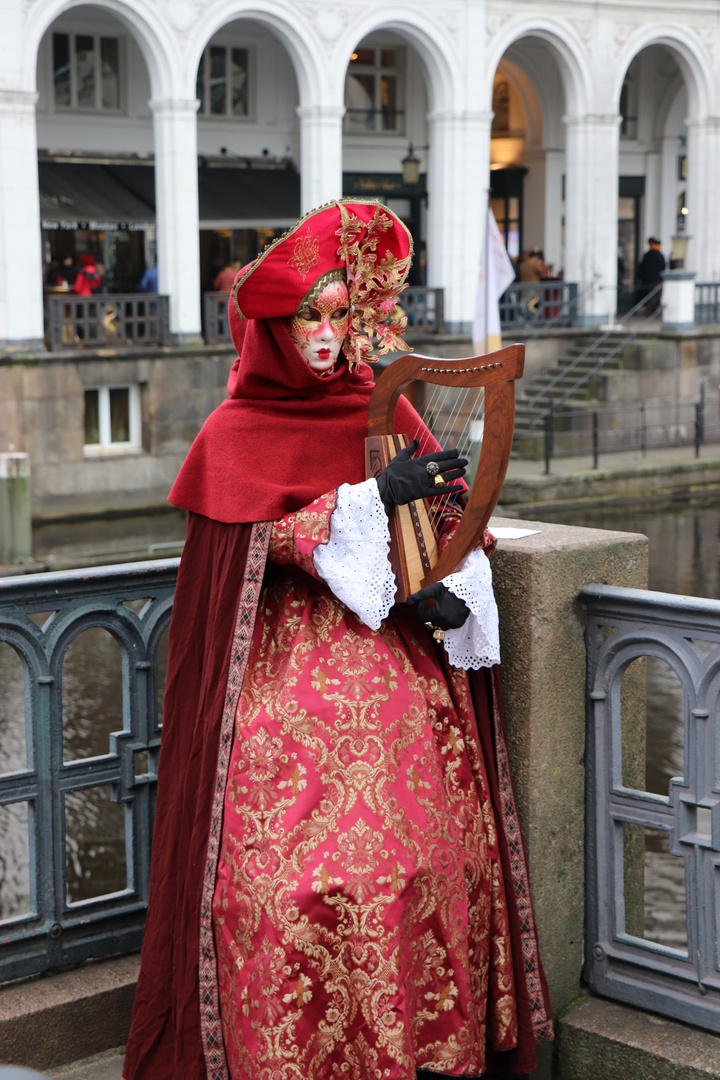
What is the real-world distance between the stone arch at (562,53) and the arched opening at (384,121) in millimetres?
3072

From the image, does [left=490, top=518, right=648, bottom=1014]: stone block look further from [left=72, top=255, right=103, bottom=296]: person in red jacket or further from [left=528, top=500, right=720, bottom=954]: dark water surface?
[left=72, top=255, right=103, bottom=296]: person in red jacket

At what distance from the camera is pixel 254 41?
Result: 22922 mm

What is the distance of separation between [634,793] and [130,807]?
4.00ft

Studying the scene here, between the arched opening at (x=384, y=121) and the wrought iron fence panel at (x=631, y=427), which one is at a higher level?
the arched opening at (x=384, y=121)

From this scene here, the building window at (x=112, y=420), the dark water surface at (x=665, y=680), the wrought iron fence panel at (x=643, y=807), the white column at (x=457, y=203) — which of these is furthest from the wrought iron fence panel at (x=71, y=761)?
the white column at (x=457, y=203)

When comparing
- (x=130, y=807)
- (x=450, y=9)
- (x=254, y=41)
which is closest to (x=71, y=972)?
(x=130, y=807)

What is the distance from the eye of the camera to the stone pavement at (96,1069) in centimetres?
322

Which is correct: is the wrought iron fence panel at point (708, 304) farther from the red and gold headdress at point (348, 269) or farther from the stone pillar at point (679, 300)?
the red and gold headdress at point (348, 269)

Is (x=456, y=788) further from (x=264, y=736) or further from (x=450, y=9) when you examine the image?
(x=450, y=9)

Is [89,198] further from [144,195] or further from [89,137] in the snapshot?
[89,137]

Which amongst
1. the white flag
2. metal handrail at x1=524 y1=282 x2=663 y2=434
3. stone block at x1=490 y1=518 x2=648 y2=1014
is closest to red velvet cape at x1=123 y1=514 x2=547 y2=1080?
stone block at x1=490 y1=518 x2=648 y2=1014

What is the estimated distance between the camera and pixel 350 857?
2.66 m

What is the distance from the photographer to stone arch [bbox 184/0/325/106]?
62.4 ft

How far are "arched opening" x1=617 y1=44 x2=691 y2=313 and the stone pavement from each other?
26.2 metres
